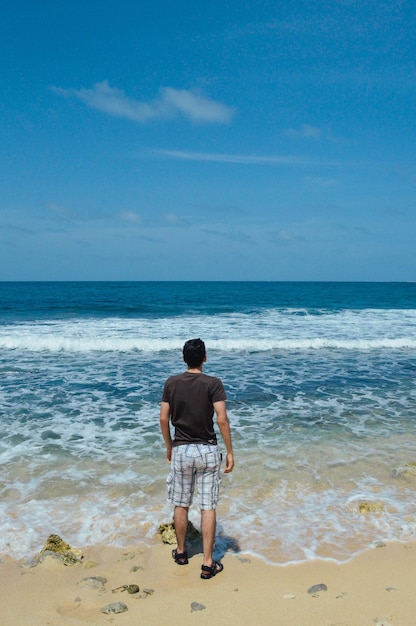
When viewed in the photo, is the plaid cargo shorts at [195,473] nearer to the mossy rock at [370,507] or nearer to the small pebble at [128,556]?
the small pebble at [128,556]

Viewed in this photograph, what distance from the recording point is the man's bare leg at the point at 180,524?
4.38 m

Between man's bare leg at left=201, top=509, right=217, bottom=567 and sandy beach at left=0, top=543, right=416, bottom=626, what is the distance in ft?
0.63

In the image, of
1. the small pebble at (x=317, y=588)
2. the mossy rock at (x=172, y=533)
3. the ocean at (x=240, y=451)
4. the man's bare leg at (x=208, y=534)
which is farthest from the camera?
the ocean at (x=240, y=451)

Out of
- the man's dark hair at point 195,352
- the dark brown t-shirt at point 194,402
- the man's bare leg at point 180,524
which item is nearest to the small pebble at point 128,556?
the man's bare leg at point 180,524

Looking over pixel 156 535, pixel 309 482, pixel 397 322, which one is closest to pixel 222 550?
pixel 156 535

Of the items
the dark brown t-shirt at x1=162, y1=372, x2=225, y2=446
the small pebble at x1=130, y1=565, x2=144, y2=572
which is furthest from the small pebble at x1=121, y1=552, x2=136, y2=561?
the dark brown t-shirt at x1=162, y1=372, x2=225, y2=446

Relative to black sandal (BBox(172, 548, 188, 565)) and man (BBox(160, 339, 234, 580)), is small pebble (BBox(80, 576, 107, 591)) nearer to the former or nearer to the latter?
black sandal (BBox(172, 548, 188, 565))

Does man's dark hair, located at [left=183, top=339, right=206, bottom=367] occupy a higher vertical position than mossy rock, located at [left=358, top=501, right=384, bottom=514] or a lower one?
higher

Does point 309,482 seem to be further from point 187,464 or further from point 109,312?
point 109,312

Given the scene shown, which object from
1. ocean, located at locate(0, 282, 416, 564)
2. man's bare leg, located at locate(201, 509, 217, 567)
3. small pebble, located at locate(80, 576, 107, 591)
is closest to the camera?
small pebble, located at locate(80, 576, 107, 591)

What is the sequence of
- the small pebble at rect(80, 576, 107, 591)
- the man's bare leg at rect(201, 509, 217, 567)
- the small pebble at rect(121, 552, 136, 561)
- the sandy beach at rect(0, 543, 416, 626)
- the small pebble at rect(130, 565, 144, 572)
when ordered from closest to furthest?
1. the sandy beach at rect(0, 543, 416, 626)
2. the small pebble at rect(80, 576, 107, 591)
3. the man's bare leg at rect(201, 509, 217, 567)
4. the small pebble at rect(130, 565, 144, 572)
5. the small pebble at rect(121, 552, 136, 561)

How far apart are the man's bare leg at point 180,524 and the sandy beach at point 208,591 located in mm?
191

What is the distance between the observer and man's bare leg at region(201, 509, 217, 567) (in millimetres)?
4223

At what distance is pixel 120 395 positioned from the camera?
1109cm
